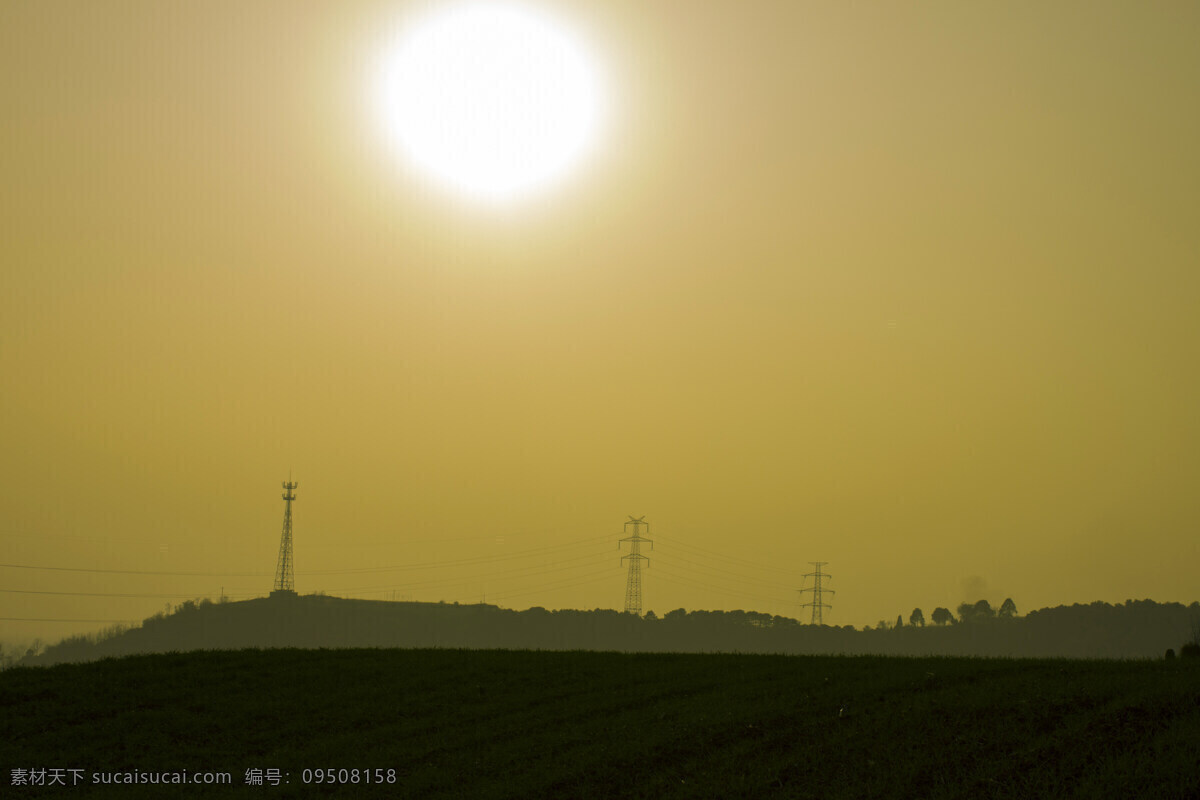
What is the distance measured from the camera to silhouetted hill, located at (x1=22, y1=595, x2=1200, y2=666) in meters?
159

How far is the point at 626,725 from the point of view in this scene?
28.2 meters

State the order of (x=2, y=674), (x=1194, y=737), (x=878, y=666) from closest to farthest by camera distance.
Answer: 1. (x=1194, y=737)
2. (x=878, y=666)
3. (x=2, y=674)

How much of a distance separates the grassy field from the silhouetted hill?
116096mm

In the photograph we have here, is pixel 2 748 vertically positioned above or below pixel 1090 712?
below

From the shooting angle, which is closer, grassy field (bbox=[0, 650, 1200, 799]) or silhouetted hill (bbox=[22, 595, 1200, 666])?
grassy field (bbox=[0, 650, 1200, 799])

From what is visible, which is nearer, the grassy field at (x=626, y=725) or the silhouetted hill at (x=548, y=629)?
the grassy field at (x=626, y=725)

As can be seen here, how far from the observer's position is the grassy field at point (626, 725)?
68.8 ft

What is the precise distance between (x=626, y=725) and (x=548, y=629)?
155452 millimetres

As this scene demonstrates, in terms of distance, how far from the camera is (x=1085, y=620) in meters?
178

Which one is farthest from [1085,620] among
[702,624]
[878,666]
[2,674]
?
[2,674]

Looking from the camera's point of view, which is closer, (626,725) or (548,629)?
(626,725)

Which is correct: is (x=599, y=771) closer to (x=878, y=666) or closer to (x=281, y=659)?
(x=878, y=666)

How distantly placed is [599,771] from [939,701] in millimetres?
8920

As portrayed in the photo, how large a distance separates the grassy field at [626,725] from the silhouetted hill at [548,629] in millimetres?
116096
